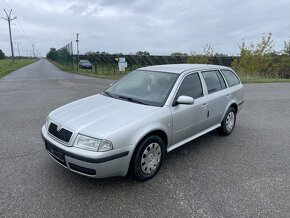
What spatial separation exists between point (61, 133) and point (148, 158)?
1190 millimetres

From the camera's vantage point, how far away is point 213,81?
15.5 ft

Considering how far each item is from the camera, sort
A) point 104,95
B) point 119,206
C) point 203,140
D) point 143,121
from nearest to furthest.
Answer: point 119,206 < point 143,121 < point 104,95 < point 203,140

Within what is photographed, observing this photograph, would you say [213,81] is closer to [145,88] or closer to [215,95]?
[215,95]

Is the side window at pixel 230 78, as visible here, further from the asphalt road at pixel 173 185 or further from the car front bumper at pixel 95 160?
the car front bumper at pixel 95 160

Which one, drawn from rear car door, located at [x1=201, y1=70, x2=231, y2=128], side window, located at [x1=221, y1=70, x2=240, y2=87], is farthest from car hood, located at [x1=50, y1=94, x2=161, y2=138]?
side window, located at [x1=221, y1=70, x2=240, y2=87]

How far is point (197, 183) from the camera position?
3320 mm

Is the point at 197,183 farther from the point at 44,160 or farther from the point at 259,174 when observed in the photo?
the point at 44,160

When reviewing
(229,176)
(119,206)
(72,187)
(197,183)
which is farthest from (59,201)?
(229,176)

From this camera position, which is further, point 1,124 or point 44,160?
Answer: point 1,124

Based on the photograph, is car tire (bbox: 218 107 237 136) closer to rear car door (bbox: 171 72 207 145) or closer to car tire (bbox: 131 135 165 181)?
rear car door (bbox: 171 72 207 145)

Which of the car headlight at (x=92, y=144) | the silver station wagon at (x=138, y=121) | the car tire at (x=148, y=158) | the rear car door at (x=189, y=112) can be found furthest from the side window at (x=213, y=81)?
the car headlight at (x=92, y=144)

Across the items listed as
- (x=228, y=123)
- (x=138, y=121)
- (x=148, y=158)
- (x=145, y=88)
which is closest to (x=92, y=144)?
(x=138, y=121)

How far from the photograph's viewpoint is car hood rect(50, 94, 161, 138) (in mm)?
2975

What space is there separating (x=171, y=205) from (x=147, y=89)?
186cm
